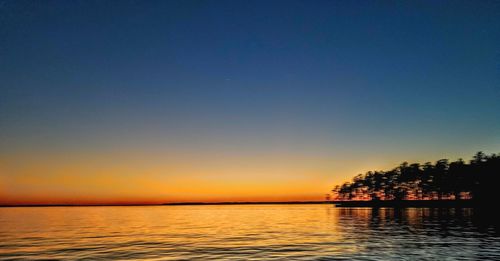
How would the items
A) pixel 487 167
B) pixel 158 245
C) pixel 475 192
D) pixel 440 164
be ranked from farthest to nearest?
pixel 440 164, pixel 475 192, pixel 487 167, pixel 158 245

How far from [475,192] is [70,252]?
15901 cm

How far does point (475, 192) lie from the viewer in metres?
153

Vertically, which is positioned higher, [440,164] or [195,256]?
[440,164]

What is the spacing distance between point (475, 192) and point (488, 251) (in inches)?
5437

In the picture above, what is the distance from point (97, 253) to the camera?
120 feet

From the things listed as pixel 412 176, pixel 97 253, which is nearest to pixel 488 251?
pixel 97 253

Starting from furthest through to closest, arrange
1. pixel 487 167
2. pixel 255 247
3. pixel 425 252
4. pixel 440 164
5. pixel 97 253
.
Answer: pixel 440 164, pixel 487 167, pixel 255 247, pixel 97 253, pixel 425 252

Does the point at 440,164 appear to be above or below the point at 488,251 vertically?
above

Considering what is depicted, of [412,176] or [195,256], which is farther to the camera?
[412,176]

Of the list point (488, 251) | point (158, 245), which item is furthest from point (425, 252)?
A: point (158, 245)

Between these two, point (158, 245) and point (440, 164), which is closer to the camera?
point (158, 245)

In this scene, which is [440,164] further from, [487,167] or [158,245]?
[158,245]

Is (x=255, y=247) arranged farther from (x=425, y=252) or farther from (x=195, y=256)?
(x=425, y=252)

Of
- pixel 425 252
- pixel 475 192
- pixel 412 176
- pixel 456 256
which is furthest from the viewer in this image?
pixel 412 176
